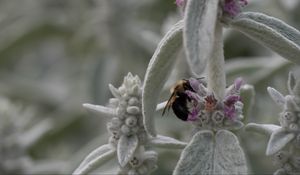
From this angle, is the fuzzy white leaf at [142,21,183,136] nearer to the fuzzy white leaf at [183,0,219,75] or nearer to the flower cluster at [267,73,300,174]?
the fuzzy white leaf at [183,0,219,75]

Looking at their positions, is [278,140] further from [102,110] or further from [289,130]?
[102,110]

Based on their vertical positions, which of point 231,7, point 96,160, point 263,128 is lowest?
point 263,128

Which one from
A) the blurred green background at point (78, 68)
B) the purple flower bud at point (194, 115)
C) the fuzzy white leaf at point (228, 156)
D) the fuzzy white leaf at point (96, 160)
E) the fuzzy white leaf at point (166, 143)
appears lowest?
the fuzzy white leaf at point (228, 156)

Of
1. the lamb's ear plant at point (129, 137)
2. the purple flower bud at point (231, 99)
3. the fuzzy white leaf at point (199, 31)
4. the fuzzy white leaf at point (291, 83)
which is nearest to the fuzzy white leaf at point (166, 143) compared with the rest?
the lamb's ear plant at point (129, 137)

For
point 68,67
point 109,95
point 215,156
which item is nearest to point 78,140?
point 109,95

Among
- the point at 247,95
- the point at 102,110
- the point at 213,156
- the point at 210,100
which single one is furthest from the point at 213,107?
the point at 247,95

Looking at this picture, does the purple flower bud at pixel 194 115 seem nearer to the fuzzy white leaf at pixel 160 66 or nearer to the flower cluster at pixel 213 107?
the flower cluster at pixel 213 107
